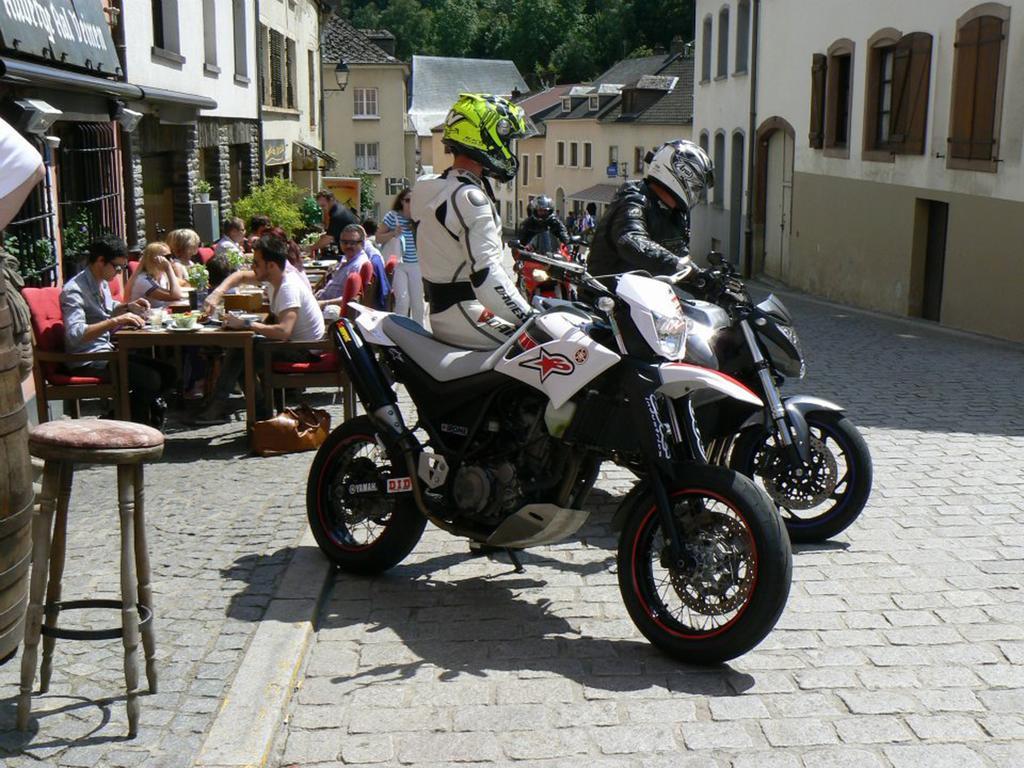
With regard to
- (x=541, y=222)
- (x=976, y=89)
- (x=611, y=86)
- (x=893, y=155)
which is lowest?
(x=541, y=222)

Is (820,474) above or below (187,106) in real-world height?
below

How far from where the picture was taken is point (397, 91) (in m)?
52.5

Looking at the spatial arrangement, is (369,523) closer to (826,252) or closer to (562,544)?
(562,544)

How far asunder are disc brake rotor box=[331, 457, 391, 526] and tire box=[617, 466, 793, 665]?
1.33 metres

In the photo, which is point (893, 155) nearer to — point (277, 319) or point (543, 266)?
point (277, 319)

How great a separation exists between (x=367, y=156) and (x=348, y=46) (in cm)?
625

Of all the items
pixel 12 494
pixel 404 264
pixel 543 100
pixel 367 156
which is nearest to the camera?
pixel 12 494

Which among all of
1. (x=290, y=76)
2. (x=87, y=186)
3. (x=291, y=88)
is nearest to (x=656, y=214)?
(x=87, y=186)

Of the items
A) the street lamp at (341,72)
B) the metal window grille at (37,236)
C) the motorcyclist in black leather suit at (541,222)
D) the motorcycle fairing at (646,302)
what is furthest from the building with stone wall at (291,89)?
the motorcycle fairing at (646,302)

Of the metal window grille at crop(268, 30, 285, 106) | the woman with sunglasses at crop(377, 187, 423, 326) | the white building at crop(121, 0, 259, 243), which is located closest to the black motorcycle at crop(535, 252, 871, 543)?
the woman with sunglasses at crop(377, 187, 423, 326)

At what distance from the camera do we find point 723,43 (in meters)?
30.9

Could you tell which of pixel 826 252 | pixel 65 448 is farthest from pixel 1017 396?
pixel 826 252

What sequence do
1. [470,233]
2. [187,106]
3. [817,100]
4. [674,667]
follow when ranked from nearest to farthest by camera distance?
1. [674,667]
2. [470,233]
3. [187,106]
4. [817,100]

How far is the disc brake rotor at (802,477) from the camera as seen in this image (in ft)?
19.2
